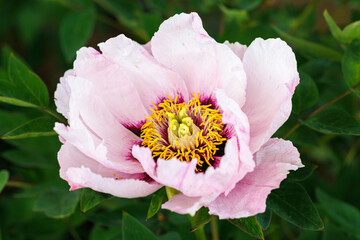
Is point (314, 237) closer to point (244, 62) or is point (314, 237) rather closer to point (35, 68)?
point (244, 62)

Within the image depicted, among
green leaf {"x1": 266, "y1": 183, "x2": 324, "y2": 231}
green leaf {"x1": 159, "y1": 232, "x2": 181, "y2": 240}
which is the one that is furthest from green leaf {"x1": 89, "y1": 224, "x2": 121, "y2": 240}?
green leaf {"x1": 266, "y1": 183, "x2": 324, "y2": 231}

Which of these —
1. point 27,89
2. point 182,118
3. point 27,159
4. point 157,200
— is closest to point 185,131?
point 182,118

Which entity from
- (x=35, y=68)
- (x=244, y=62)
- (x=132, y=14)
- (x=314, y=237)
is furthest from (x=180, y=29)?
(x=35, y=68)

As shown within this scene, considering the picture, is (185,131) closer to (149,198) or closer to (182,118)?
(182,118)

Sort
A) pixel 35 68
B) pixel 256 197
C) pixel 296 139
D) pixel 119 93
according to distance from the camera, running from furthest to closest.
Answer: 1. pixel 35 68
2. pixel 296 139
3. pixel 119 93
4. pixel 256 197

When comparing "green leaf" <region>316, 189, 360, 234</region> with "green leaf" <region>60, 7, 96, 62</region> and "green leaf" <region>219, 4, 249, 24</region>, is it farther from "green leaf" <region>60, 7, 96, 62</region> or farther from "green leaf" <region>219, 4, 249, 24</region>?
"green leaf" <region>60, 7, 96, 62</region>

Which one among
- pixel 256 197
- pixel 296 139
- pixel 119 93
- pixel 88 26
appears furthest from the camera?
pixel 88 26
